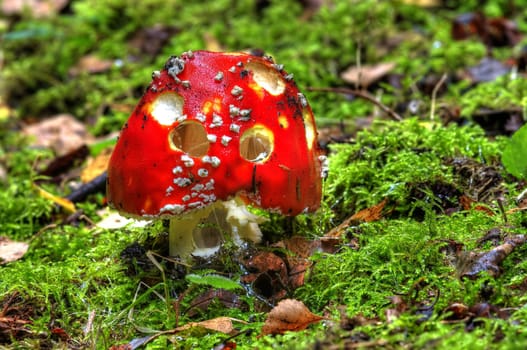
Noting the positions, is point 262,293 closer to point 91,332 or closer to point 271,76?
point 91,332

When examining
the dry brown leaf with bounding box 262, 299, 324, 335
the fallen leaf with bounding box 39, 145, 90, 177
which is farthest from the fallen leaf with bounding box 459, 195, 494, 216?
the fallen leaf with bounding box 39, 145, 90, 177

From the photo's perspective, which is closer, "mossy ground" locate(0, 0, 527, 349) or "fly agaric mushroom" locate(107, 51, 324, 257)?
"mossy ground" locate(0, 0, 527, 349)

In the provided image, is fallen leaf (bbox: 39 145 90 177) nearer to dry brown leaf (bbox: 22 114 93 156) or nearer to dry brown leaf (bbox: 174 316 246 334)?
dry brown leaf (bbox: 22 114 93 156)

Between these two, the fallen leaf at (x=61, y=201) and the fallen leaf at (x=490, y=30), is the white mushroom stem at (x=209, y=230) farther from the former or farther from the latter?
the fallen leaf at (x=490, y=30)

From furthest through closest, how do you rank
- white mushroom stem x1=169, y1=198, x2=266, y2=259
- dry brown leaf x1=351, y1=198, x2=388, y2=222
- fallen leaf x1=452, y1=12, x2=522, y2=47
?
1. fallen leaf x1=452, y1=12, x2=522, y2=47
2. dry brown leaf x1=351, y1=198, x2=388, y2=222
3. white mushroom stem x1=169, y1=198, x2=266, y2=259

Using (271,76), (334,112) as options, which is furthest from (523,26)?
(271,76)

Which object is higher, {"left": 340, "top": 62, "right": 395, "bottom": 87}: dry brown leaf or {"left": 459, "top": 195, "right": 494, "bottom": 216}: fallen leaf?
{"left": 340, "top": 62, "right": 395, "bottom": 87}: dry brown leaf
